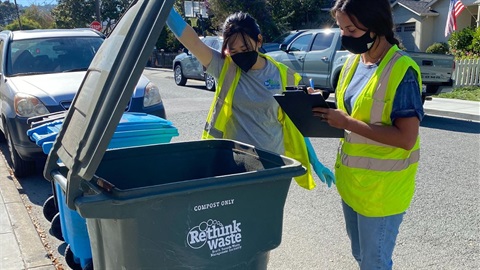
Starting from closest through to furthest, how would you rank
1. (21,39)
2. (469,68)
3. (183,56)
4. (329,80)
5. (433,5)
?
1. (21,39)
2. (329,80)
3. (469,68)
4. (183,56)
5. (433,5)

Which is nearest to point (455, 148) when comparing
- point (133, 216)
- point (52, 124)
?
point (52, 124)

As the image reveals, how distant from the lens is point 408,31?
3008 centimetres

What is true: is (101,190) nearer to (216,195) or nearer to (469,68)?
(216,195)

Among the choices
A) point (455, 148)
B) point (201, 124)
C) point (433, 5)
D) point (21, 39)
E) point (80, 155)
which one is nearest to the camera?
point (80, 155)

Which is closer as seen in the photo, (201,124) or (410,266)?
(410,266)

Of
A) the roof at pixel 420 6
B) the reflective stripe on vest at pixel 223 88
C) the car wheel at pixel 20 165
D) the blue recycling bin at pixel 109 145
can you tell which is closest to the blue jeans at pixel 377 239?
the reflective stripe on vest at pixel 223 88

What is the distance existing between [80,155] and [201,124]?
7581 mm

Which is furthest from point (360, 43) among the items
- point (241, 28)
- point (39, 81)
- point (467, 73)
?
point (467, 73)

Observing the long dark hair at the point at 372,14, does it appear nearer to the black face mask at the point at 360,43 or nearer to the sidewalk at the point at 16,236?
the black face mask at the point at 360,43

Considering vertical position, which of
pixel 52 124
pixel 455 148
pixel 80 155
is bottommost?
pixel 455 148

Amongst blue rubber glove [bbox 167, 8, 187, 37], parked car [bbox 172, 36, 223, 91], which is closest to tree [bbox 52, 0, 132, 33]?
parked car [bbox 172, 36, 223, 91]

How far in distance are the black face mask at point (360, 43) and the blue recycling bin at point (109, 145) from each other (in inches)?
66.7

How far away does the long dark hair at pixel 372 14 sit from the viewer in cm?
213

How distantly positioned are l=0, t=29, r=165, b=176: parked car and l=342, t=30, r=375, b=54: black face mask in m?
3.19
